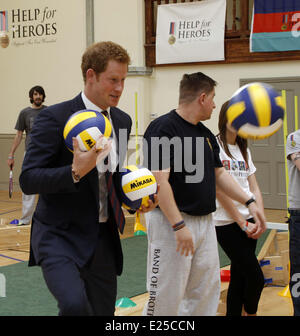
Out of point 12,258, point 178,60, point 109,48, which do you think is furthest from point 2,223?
point 109,48

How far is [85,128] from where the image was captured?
2477 mm

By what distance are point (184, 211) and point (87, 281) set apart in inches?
33.8

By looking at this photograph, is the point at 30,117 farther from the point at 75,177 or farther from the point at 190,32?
the point at 75,177

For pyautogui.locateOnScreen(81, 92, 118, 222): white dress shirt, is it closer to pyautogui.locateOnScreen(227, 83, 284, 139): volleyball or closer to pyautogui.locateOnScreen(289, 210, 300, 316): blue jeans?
pyautogui.locateOnScreen(227, 83, 284, 139): volleyball

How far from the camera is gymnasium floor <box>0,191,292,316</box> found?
15.6ft

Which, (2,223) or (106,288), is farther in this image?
(2,223)

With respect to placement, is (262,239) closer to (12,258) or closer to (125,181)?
(12,258)

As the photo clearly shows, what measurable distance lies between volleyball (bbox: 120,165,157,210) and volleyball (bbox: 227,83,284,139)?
0.64 m

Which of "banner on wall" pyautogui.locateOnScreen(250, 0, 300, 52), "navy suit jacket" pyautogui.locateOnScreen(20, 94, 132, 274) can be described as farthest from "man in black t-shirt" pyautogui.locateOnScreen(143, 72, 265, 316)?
"banner on wall" pyautogui.locateOnScreen(250, 0, 300, 52)

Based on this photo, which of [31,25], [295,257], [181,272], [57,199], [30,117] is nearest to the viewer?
[57,199]

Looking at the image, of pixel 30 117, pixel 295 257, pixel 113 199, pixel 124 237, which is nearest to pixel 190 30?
pixel 30 117

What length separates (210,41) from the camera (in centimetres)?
1073
